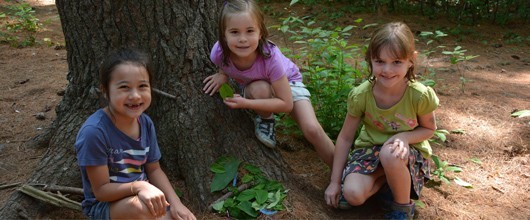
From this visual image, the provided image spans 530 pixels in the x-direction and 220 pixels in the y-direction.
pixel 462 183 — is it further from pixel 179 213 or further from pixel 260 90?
pixel 179 213

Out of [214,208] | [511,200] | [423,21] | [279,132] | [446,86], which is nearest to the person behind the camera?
[214,208]

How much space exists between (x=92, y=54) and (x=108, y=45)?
5.5 inches

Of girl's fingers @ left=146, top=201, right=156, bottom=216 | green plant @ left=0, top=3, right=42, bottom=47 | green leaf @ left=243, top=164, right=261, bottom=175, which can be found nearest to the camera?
girl's fingers @ left=146, top=201, right=156, bottom=216

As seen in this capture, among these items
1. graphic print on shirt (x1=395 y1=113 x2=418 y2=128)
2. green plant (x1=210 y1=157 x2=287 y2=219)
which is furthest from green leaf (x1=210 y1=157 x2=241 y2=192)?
graphic print on shirt (x1=395 y1=113 x2=418 y2=128)

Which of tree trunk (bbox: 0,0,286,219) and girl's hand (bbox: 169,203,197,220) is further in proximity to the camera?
tree trunk (bbox: 0,0,286,219)

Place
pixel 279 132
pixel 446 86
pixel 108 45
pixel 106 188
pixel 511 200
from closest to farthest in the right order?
pixel 106 188
pixel 108 45
pixel 511 200
pixel 279 132
pixel 446 86

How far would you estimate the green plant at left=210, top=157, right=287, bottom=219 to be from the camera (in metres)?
2.60

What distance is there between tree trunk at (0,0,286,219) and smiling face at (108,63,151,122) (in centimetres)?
58

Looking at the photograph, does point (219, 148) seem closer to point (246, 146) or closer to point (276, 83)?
point (246, 146)

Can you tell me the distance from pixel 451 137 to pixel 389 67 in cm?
158

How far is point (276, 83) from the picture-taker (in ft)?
9.39

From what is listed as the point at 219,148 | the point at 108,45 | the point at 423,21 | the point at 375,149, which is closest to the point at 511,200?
the point at 375,149

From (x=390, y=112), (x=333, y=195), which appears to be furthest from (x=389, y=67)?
(x=333, y=195)

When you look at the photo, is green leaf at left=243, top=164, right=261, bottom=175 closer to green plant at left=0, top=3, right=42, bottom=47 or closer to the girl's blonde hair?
the girl's blonde hair
